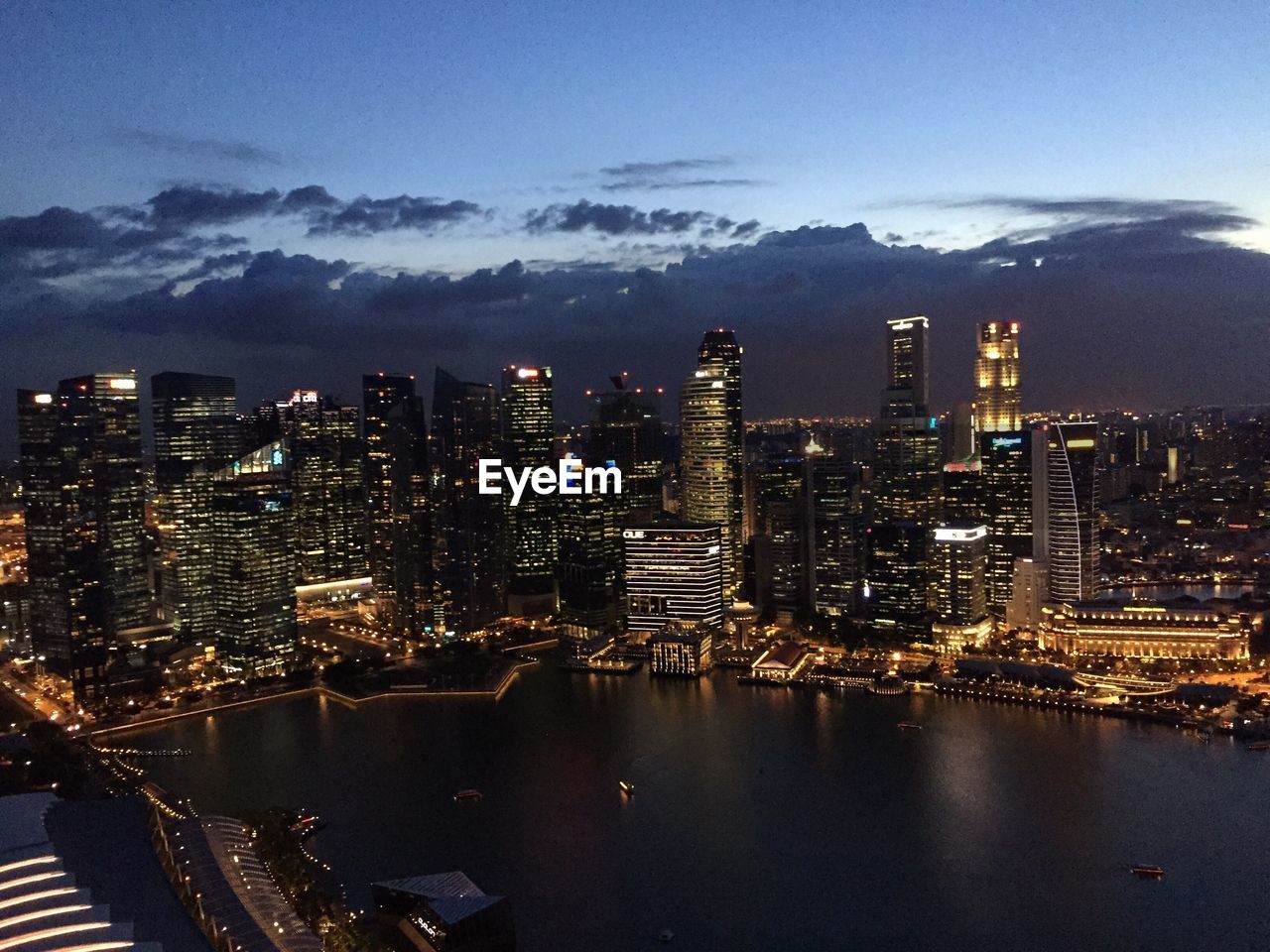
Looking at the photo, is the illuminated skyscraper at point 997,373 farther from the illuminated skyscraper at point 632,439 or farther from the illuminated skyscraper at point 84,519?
the illuminated skyscraper at point 84,519

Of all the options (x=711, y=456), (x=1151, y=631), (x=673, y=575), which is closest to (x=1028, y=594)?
(x=1151, y=631)

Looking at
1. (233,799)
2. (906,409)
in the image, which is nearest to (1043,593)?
(906,409)

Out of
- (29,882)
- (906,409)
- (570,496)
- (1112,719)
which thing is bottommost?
(1112,719)

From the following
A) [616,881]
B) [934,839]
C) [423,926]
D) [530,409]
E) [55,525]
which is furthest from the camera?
[530,409]

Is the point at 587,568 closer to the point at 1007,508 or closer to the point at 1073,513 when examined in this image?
the point at 1007,508

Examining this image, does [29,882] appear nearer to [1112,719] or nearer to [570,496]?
[1112,719]

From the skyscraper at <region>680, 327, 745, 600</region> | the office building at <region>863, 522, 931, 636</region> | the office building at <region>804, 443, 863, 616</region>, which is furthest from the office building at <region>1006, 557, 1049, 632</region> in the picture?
the skyscraper at <region>680, 327, 745, 600</region>
